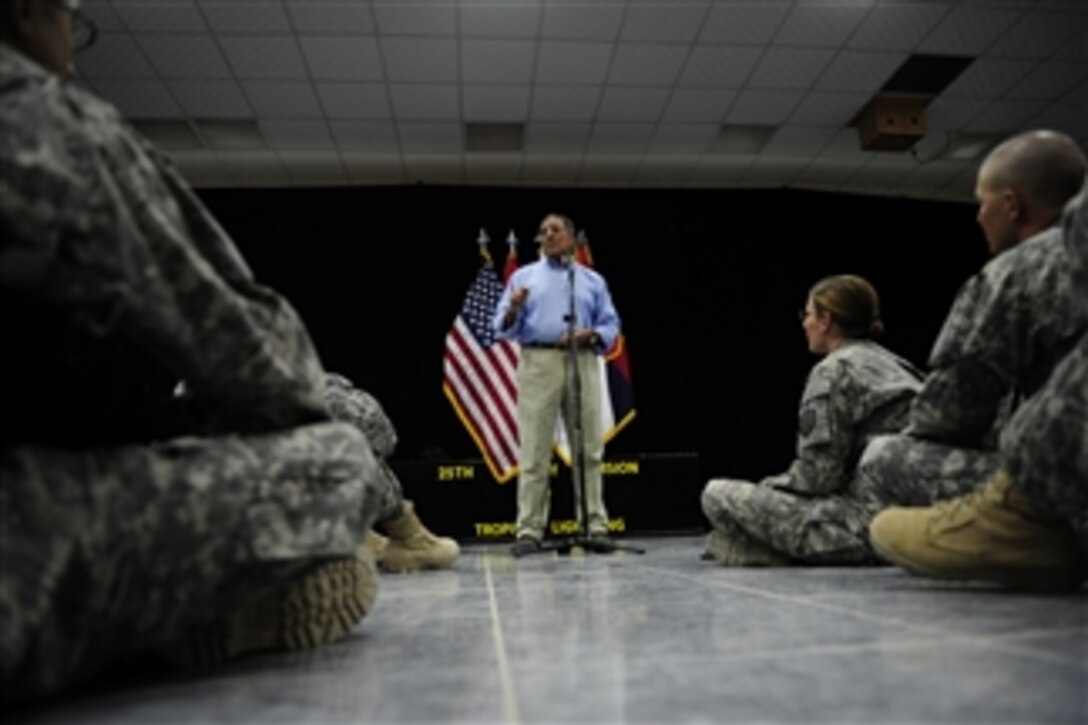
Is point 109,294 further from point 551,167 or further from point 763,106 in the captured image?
point 551,167

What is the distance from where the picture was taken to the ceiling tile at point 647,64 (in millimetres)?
4988

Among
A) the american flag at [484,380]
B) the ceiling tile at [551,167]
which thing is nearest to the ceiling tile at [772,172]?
the ceiling tile at [551,167]

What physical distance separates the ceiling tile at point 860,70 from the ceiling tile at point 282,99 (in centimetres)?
303

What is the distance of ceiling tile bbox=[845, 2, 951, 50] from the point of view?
183 inches

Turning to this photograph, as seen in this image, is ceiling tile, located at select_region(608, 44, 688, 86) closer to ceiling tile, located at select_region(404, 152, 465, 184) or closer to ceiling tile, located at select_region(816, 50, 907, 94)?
ceiling tile, located at select_region(816, 50, 907, 94)

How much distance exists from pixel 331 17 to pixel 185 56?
90 cm

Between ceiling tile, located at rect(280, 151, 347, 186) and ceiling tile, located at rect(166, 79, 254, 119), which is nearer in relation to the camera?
ceiling tile, located at rect(166, 79, 254, 119)

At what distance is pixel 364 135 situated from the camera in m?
5.91

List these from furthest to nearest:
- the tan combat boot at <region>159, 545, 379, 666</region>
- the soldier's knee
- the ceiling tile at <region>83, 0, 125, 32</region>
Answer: the ceiling tile at <region>83, 0, 125, 32</region> → the soldier's knee → the tan combat boot at <region>159, 545, 379, 666</region>

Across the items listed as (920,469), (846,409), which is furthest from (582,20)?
(920,469)

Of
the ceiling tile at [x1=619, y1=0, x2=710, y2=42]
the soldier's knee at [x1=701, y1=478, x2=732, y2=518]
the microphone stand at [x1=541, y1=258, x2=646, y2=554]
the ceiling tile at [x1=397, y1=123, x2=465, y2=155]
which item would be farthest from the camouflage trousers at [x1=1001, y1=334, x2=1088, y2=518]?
the ceiling tile at [x1=397, y1=123, x2=465, y2=155]

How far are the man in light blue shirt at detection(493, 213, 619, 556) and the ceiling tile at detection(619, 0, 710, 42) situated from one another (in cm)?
168

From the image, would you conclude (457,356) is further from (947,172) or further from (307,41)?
(947,172)

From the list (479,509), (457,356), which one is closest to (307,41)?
(457,356)
